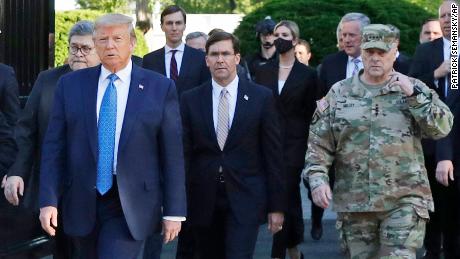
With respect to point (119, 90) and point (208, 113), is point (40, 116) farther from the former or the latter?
point (119, 90)

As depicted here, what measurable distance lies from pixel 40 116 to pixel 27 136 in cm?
20

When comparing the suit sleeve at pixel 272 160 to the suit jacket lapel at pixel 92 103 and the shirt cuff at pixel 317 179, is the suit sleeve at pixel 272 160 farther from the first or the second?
the suit jacket lapel at pixel 92 103

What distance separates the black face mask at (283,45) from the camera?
36.1 feet

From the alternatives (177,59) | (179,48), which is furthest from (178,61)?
(179,48)

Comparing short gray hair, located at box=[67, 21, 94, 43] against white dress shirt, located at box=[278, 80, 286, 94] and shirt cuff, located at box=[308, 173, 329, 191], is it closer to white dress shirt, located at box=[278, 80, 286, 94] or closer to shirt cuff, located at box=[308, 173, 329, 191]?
shirt cuff, located at box=[308, 173, 329, 191]

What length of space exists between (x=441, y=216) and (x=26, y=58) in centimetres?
392

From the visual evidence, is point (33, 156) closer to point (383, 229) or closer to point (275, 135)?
point (275, 135)

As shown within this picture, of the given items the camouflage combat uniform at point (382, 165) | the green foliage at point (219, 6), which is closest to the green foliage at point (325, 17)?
the camouflage combat uniform at point (382, 165)

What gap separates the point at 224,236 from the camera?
8.45 m

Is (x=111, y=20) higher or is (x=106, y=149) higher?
(x=111, y=20)

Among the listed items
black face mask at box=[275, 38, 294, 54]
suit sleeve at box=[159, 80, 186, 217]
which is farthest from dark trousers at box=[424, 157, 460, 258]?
suit sleeve at box=[159, 80, 186, 217]

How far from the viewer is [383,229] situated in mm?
7719

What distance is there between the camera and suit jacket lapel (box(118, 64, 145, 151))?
696 cm

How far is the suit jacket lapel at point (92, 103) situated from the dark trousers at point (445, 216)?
168 inches
